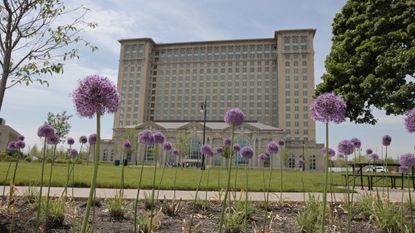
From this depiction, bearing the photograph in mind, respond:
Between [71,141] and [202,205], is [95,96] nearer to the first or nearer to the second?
[202,205]

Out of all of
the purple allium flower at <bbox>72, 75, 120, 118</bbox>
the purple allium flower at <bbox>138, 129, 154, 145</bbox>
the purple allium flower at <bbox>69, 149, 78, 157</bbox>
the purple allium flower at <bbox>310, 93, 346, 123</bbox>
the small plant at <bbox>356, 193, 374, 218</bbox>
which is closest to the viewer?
the purple allium flower at <bbox>72, 75, 120, 118</bbox>

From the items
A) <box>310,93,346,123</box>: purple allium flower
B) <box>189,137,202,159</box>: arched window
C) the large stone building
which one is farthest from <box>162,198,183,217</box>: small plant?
the large stone building

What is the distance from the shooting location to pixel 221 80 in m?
130

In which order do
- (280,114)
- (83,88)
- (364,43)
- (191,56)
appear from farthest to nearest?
1. (191,56)
2. (280,114)
3. (364,43)
4. (83,88)

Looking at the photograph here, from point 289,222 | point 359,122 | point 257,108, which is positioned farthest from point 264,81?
point 289,222

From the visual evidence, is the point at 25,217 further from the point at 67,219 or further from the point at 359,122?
the point at 359,122

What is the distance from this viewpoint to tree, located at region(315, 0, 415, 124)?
14.3m

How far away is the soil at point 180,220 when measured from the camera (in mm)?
4852

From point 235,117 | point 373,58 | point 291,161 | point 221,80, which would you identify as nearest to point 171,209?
point 235,117

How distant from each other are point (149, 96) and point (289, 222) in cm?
13188

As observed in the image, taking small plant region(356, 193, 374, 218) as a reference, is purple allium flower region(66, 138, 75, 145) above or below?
above

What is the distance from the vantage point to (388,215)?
5082 millimetres

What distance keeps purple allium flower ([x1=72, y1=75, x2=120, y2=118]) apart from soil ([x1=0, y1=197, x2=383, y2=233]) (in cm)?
227

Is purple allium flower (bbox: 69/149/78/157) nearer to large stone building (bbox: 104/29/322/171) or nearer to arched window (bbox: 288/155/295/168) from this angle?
arched window (bbox: 288/155/295/168)
